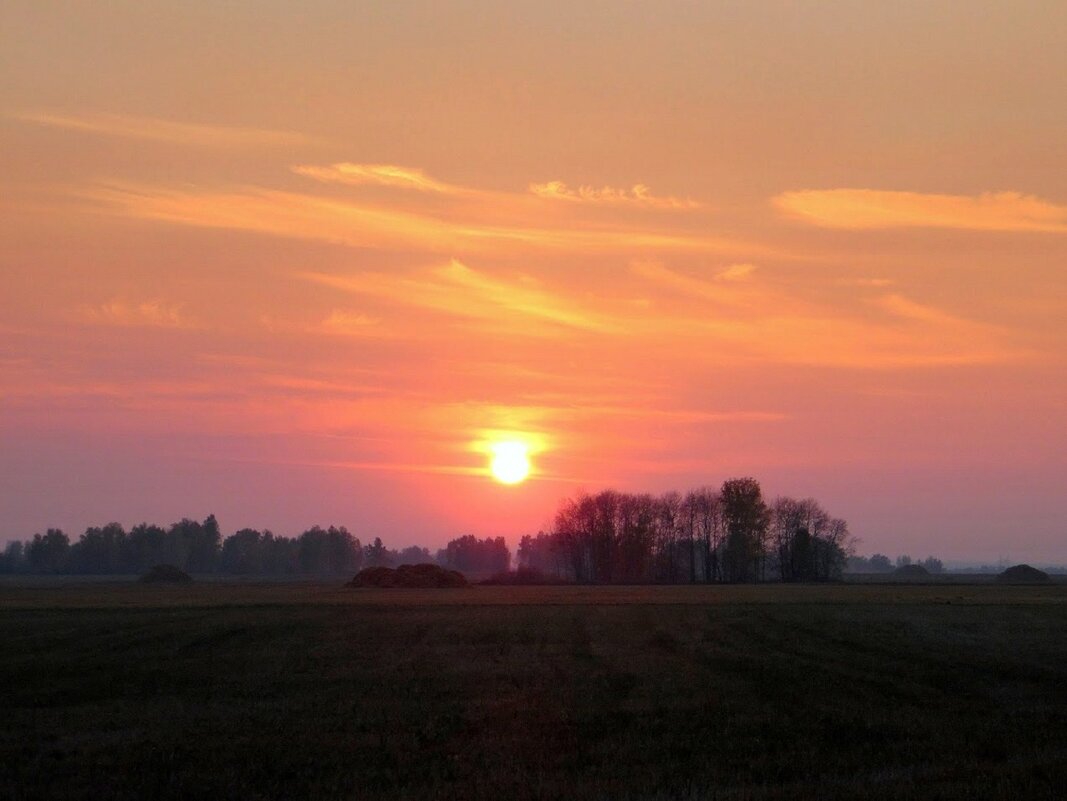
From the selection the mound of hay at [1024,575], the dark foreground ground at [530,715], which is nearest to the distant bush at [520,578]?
the mound of hay at [1024,575]

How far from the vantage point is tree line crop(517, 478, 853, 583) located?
171 m

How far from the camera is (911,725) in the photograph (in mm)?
20438

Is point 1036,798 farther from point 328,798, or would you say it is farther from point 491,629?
point 491,629

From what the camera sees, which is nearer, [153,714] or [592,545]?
[153,714]

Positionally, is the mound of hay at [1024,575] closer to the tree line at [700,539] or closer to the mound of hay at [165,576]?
the tree line at [700,539]

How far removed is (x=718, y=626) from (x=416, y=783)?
117ft

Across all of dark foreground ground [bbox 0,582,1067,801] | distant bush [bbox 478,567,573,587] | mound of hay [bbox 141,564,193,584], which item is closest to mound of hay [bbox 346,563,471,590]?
distant bush [bbox 478,567,573,587]

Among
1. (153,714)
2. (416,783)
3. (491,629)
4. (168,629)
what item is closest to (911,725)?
(416,783)

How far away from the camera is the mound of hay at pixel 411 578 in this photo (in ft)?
424

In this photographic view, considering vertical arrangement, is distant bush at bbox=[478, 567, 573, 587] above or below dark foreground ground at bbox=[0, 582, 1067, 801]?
above

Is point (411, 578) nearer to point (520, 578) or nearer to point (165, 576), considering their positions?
point (520, 578)

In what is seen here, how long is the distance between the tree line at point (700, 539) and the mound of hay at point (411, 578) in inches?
1736

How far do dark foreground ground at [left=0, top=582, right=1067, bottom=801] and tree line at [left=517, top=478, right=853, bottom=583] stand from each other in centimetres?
12930

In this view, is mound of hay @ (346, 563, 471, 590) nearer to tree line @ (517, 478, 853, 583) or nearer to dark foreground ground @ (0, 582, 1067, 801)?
tree line @ (517, 478, 853, 583)
